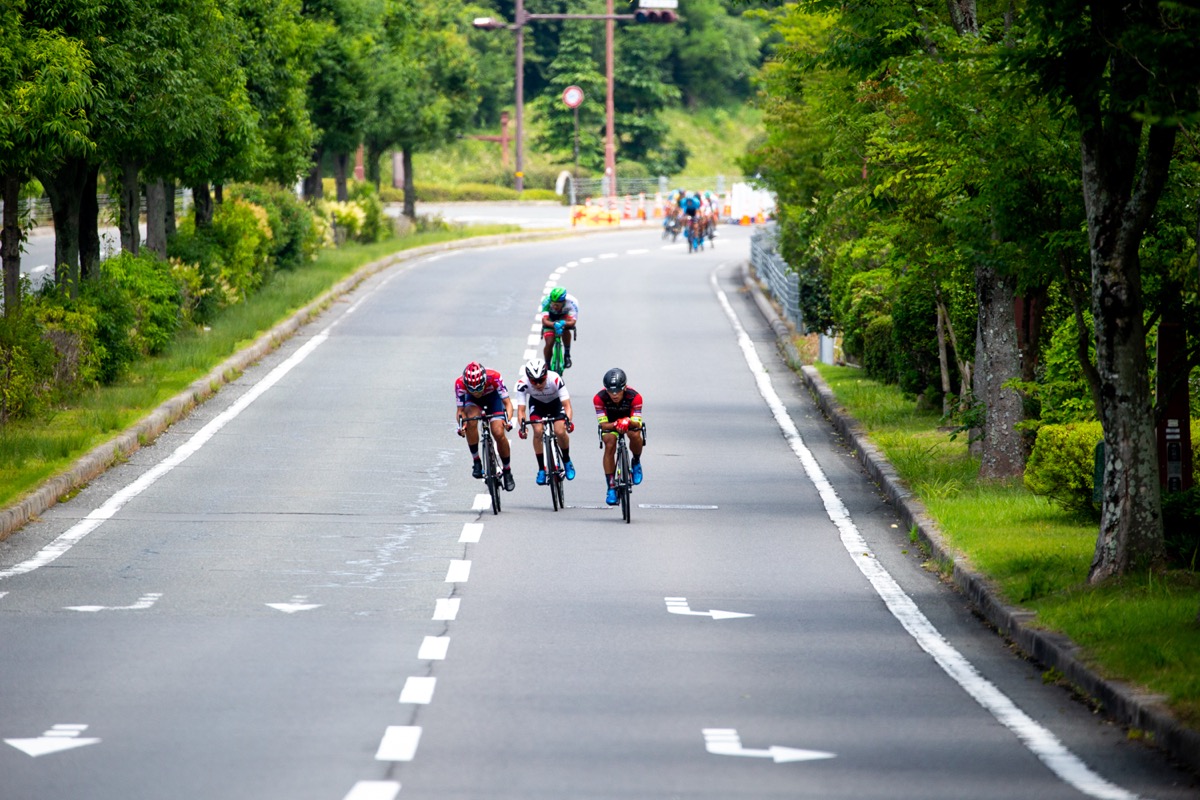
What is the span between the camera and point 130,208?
100.0 feet

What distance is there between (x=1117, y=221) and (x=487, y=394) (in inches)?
270

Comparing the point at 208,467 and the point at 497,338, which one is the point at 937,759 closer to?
the point at 208,467

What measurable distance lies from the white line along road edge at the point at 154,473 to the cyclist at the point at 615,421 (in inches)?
169

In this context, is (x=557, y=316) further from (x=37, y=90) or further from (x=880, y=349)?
(x=37, y=90)

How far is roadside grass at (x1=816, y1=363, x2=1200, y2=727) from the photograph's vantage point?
10.4 m

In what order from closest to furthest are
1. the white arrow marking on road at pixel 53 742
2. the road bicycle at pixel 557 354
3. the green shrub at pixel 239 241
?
1. the white arrow marking on road at pixel 53 742
2. the road bicycle at pixel 557 354
3. the green shrub at pixel 239 241

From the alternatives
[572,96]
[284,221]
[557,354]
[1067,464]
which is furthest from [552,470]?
[572,96]

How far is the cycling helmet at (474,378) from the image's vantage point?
17391mm

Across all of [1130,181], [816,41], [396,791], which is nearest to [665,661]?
[396,791]

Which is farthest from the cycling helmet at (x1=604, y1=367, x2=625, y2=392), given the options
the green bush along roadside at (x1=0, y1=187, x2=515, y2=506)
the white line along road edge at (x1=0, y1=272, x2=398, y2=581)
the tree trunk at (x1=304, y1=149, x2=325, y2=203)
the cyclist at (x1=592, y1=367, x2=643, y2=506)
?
the tree trunk at (x1=304, y1=149, x2=325, y2=203)

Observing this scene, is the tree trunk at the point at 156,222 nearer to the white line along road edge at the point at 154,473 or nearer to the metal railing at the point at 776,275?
the white line along road edge at the point at 154,473

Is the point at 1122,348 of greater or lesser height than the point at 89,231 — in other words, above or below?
below

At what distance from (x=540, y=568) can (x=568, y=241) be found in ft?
154

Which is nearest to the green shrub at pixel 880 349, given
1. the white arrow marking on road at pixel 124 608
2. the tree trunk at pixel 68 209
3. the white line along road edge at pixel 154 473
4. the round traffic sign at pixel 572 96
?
the white line along road edge at pixel 154 473
